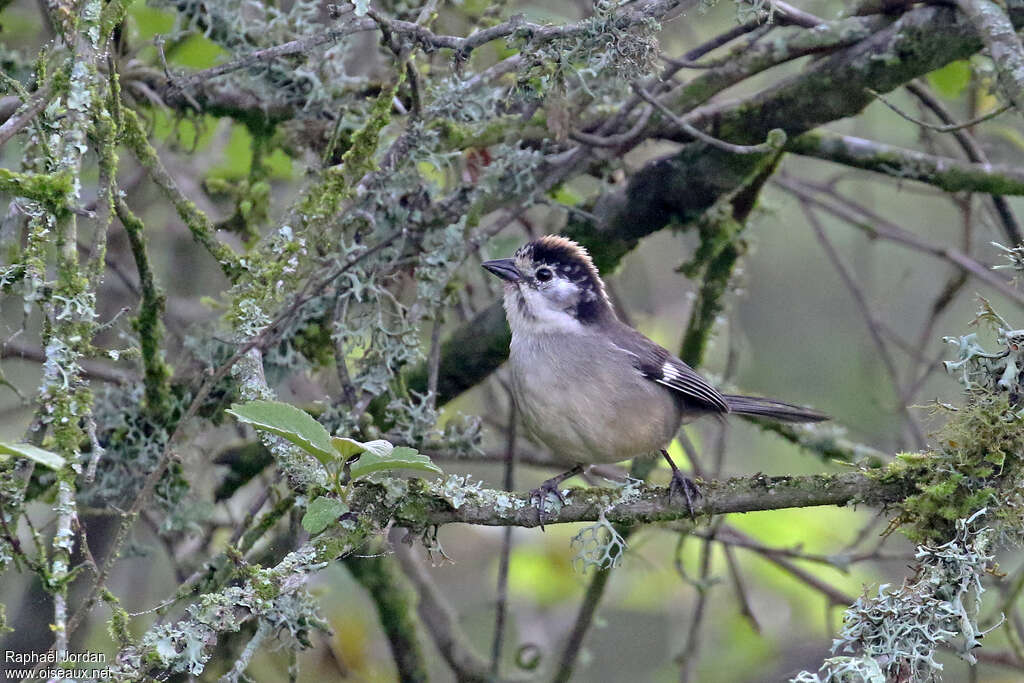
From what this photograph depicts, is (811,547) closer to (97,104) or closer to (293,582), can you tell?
(293,582)

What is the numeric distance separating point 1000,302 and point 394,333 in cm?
610

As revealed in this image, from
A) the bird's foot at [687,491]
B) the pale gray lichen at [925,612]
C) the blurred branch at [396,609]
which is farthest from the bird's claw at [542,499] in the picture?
the blurred branch at [396,609]

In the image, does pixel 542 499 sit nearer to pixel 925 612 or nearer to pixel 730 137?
pixel 925 612

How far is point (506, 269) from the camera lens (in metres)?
4.05

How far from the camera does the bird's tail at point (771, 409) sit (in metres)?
4.26

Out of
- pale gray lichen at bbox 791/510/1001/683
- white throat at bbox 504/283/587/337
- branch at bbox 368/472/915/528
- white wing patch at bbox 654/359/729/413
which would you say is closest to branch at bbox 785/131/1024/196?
white wing patch at bbox 654/359/729/413

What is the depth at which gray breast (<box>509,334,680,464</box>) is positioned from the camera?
150 inches

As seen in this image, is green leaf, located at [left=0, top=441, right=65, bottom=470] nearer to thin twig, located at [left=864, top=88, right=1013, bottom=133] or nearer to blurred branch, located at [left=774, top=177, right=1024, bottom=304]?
thin twig, located at [left=864, top=88, right=1013, bottom=133]

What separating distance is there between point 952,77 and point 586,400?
224 cm

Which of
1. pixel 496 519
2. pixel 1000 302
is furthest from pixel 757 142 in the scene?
pixel 1000 302

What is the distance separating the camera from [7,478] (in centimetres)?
224

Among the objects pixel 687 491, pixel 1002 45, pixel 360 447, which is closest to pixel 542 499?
pixel 687 491

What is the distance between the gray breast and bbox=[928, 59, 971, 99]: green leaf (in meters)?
1.88

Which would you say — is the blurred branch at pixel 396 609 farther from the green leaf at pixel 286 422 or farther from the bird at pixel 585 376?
the green leaf at pixel 286 422
